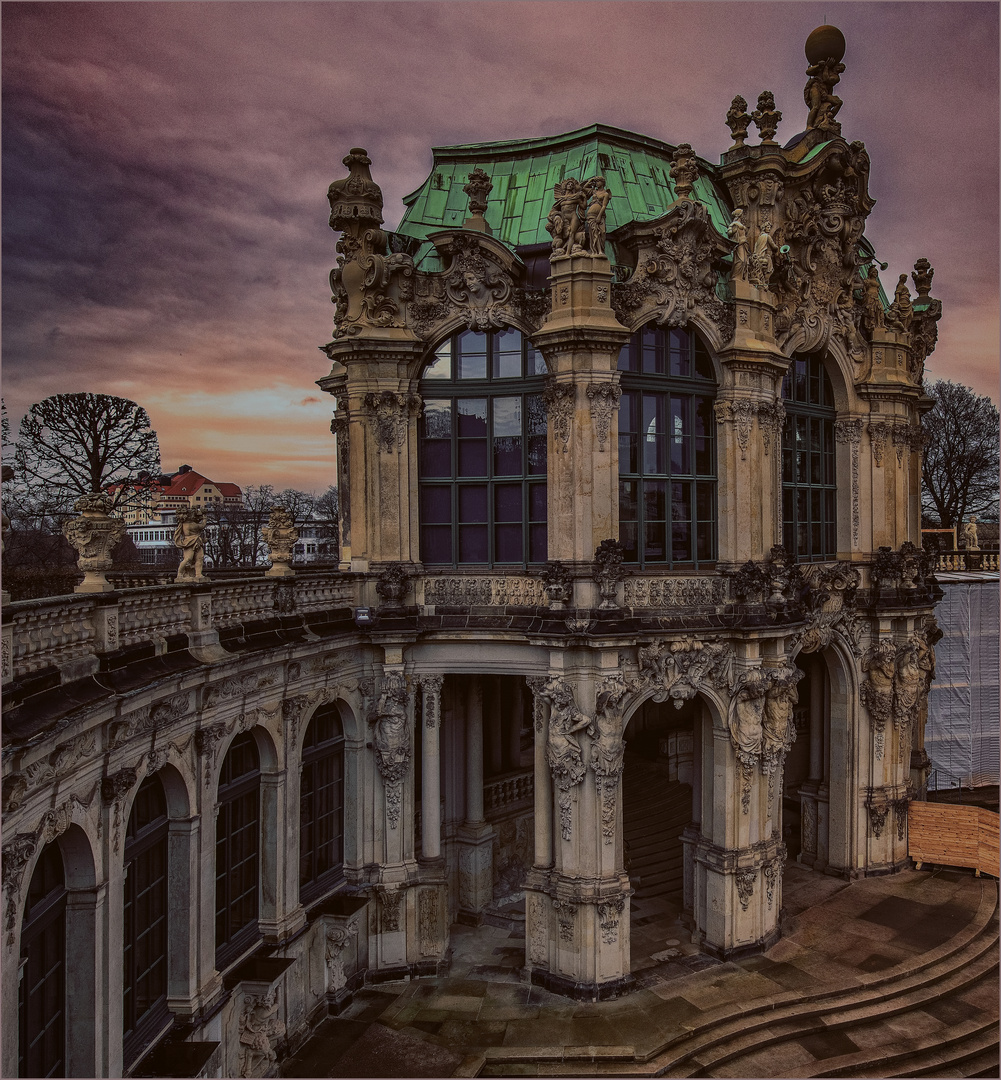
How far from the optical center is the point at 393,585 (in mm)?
17859

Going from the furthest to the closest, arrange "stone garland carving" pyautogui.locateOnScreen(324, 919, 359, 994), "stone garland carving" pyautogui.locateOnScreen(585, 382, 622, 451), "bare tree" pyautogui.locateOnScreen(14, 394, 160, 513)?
1. "bare tree" pyautogui.locateOnScreen(14, 394, 160, 513)
2. "stone garland carving" pyautogui.locateOnScreen(585, 382, 622, 451)
3. "stone garland carving" pyautogui.locateOnScreen(324, 919, 359, 994)

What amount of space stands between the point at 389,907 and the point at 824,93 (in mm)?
22912

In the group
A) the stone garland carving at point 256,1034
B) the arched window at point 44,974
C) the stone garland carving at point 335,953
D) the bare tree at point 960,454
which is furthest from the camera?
the bare tree at point 960,454

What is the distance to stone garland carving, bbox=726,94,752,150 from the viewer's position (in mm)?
20197

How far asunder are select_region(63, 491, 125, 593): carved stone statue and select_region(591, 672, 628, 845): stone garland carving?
970 cm

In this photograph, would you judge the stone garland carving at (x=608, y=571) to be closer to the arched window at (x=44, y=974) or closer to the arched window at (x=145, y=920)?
the arched window at (x=145, y=920)

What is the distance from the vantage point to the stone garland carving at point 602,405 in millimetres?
16844

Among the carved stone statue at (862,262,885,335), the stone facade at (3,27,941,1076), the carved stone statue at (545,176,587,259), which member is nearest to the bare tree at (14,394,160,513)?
the stone facade at (3,27,941,1076)

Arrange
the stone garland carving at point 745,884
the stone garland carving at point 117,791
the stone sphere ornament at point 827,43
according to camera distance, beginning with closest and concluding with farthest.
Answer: the stone garland carving at point 117,791 → the stone garland carving at point 745,884 → the stone sphere ornament at point 827,43

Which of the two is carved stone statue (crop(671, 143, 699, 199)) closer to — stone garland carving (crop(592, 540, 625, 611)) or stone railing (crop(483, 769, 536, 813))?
stone garland carving (crop(592, 540, 625, 611))

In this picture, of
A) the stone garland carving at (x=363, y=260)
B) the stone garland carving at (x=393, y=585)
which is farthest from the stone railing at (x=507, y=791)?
the stone garland carving at (x=363, y=260)

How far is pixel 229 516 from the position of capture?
144 feet

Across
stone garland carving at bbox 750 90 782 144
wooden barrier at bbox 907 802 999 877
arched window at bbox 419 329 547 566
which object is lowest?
wooden barrier at bbox 907 802 999 877

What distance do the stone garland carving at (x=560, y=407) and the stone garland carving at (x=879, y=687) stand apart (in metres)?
11.5
